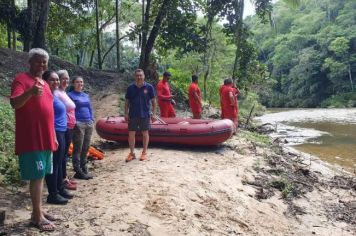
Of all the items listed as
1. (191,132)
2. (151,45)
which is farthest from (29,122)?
(151,45)

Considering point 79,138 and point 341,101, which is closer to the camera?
point 79,138

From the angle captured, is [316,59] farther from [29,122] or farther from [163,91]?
[29,122]

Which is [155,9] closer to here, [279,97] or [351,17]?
[279,97]

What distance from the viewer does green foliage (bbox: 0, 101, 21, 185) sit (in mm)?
5602

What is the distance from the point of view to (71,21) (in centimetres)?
2209

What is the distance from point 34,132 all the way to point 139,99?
10.9 feet

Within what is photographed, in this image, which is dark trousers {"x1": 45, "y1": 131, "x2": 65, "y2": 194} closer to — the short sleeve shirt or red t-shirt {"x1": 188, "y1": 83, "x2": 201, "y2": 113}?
the short sleeve shirt

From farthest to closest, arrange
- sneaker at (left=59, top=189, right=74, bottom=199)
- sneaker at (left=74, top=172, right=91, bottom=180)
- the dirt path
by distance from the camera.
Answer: sneaker at (left=74, top=172, right=91, bottom=180) < sneaker at (left=59, top=189, right=74, bottom=199) < the dirt path

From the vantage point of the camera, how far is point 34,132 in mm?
3789

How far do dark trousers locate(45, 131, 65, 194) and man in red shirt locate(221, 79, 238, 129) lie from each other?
5703 mm

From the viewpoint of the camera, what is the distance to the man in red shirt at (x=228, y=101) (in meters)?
9.92

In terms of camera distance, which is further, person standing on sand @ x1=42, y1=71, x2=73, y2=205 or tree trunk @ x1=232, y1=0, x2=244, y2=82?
tree trunk @ x1=232, y1=0, x2=244, y2=82

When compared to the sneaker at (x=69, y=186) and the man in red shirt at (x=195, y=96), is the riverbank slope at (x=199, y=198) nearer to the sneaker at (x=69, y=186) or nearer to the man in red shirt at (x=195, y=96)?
the sneaker at (x=69, y=186)

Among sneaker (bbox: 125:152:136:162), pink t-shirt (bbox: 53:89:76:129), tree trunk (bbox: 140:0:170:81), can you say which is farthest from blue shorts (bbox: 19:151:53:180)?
tree trunk (bbox: 140:0:170:81)
